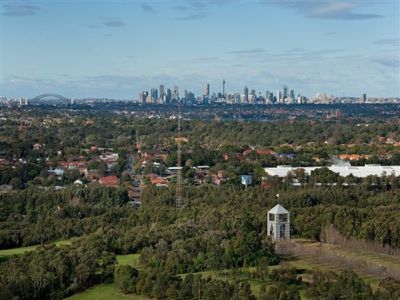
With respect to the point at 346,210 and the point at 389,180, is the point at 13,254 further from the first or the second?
the point at 389,180

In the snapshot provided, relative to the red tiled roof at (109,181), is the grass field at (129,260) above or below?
above

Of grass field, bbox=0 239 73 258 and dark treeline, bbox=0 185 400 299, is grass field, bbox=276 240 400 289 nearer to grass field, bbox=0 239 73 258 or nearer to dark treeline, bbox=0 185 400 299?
dark treeline, bbox=0 185 400 299

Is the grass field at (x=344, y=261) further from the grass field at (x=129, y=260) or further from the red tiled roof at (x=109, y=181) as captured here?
the red tiled roof at (x=109, y=181)

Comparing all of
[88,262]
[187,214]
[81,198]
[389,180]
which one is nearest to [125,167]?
[81,198]


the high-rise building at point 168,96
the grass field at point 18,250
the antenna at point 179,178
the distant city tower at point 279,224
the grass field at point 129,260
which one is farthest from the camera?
the high-rise building at point 168,96

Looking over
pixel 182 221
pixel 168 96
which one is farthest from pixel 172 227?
pixel 168 96

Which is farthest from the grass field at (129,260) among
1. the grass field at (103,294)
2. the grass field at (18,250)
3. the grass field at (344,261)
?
the grass field at (344,261)

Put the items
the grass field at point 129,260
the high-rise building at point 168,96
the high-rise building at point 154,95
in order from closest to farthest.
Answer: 1. the grass field at point 129,260
2. the high-rise building at point 168,96
3. the high-rise building at point 154,95

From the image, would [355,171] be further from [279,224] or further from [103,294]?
[103,294]
